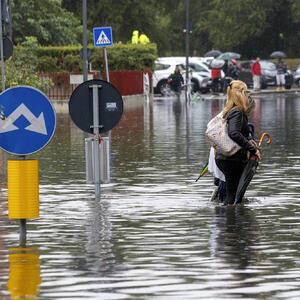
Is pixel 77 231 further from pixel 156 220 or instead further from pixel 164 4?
pixel 164 4

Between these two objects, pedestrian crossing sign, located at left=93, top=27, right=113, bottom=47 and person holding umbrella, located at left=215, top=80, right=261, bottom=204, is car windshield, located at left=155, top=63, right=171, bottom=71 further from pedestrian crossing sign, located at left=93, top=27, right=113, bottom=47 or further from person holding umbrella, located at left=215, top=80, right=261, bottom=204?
person holding umbrella, located at left=215, top=80, right=261, bottom=204

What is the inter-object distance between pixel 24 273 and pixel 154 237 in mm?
1868

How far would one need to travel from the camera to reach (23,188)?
895 centimetres

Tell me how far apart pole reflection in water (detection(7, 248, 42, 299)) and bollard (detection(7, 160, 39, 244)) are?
0.32 metres

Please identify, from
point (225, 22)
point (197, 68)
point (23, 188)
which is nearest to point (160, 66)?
point (197, 68)

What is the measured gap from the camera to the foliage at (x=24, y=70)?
2881cm

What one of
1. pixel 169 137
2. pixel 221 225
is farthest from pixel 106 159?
pixel 169 137

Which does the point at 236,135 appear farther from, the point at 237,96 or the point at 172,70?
the point at 172,70

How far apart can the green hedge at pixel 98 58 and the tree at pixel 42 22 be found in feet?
29.2

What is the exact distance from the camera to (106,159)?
12570 mm

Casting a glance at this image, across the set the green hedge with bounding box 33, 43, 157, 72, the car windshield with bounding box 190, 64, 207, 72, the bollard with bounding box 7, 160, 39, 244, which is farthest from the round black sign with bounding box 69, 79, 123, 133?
the car windshield with bounding box 190, 64, 207, 72

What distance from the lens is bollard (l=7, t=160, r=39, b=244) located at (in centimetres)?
893

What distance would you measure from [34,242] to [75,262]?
1.07 meters

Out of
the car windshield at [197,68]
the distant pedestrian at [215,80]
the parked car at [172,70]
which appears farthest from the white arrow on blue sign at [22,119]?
the car windshield at [197,68]
